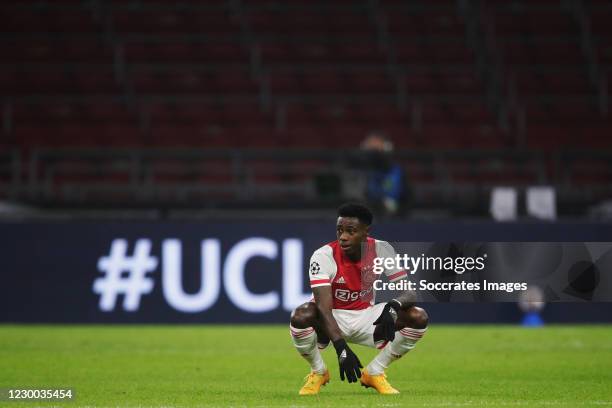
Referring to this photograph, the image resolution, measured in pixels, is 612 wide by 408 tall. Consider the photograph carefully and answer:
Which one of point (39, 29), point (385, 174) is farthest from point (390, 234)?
point (39, 29)

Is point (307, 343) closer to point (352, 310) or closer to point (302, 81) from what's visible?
point (352, 310)

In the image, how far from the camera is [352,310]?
865cm

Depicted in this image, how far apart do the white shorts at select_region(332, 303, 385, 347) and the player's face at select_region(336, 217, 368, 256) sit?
1.87 feet

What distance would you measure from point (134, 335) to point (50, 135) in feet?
30.6

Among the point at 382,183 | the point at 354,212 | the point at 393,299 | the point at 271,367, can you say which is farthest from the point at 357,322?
the point at 382,183

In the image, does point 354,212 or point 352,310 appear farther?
point 352,310

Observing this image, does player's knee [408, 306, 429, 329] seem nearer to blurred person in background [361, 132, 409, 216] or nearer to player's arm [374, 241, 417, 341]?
player's arm [374, 241, 417, 341]

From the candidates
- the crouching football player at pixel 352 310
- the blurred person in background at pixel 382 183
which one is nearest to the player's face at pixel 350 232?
the crouching football player at pixel 352 310

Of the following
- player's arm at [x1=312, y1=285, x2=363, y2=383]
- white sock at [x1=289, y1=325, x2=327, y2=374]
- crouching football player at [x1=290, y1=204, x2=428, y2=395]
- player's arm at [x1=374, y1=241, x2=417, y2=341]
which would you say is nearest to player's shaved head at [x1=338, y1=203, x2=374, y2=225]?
crouching football player at [x1=290, y1=204, x2=428, y2=395]

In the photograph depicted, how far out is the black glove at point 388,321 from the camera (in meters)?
8.20

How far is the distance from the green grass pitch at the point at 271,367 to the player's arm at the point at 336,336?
0.25 metres

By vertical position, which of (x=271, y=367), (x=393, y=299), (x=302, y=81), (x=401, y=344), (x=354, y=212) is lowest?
(x=271, y=367)

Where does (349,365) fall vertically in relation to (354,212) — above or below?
below

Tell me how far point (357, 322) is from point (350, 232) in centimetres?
74
